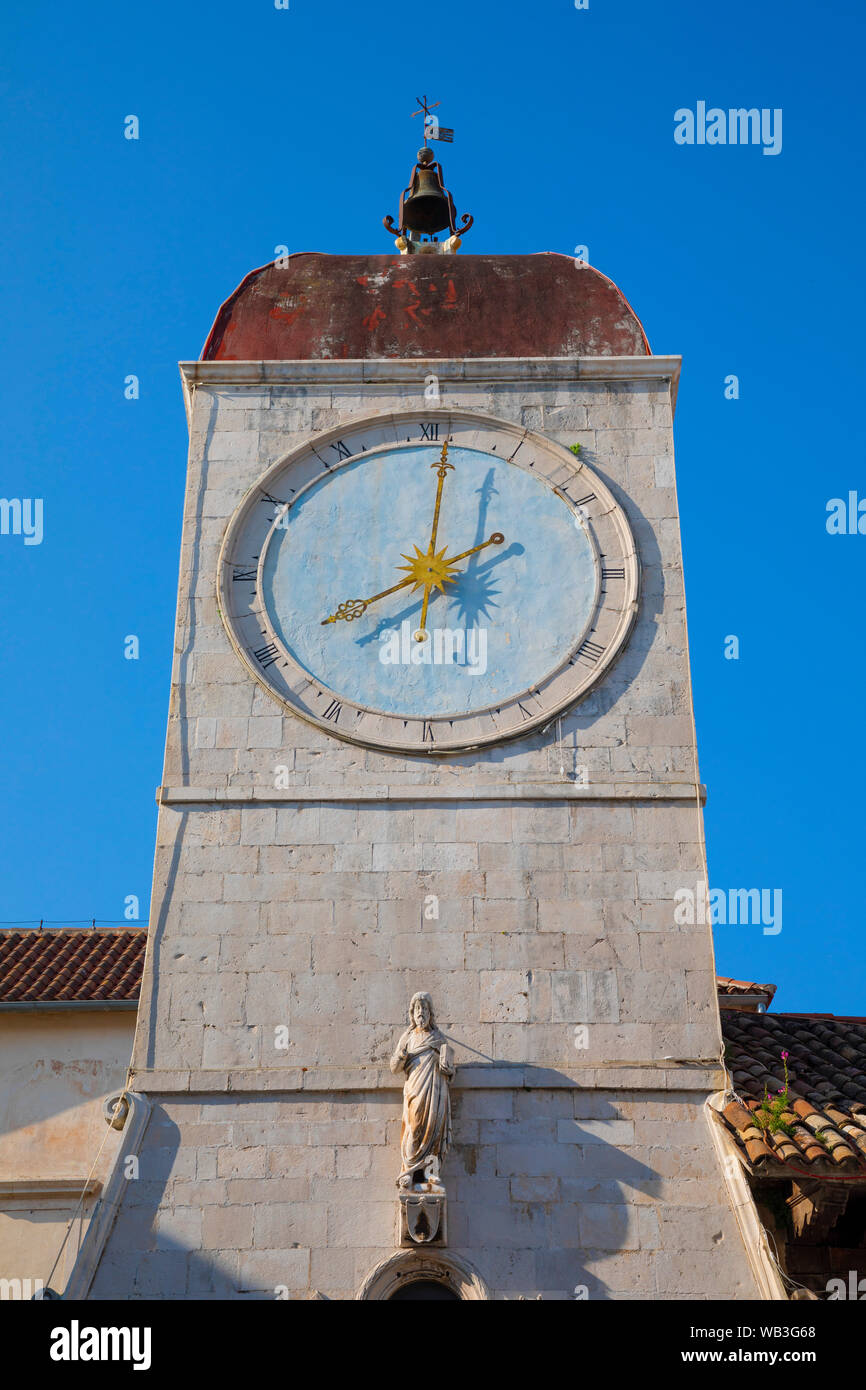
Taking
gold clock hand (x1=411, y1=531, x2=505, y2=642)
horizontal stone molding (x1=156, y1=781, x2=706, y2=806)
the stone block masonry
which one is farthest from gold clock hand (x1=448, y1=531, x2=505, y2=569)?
horizontal stone molding (x1=156, y1=781, x2=706, y2=806)

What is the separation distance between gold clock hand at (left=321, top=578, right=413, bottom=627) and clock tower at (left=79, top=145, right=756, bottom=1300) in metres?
0.03

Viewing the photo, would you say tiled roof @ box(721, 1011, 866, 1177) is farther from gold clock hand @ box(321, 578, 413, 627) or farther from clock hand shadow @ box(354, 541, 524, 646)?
gold clock hand @ box(321, 578, 413, 627)

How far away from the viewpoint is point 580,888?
1332cm

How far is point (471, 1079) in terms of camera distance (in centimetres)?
1259

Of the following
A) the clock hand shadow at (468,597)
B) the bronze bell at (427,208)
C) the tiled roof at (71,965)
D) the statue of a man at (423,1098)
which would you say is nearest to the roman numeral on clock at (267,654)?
the clock hand shadow at (468,597)

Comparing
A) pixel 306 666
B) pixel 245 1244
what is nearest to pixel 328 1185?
pixel 245 1244

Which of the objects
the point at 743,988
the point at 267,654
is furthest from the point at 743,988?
the point at 267,654

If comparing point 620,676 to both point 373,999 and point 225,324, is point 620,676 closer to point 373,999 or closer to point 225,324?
point 373,999

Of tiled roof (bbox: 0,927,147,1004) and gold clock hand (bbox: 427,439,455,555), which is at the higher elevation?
gold clock hand (bbox: 427,439,455,555)

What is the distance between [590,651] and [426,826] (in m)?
2.14

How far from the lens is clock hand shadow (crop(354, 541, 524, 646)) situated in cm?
1462

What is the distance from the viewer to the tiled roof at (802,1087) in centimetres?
1207

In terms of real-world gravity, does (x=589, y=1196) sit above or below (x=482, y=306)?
below

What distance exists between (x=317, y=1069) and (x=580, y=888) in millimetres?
2450
